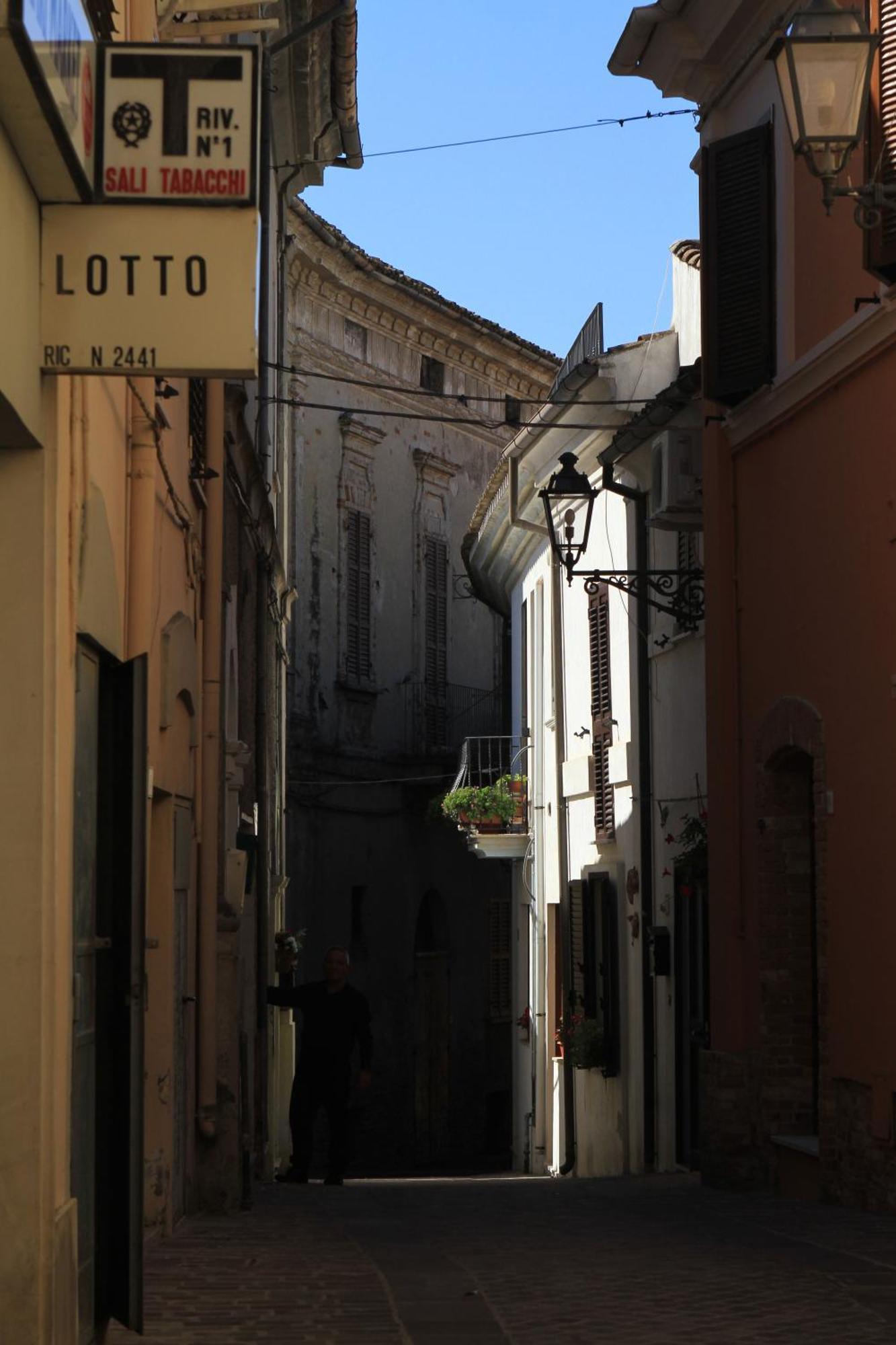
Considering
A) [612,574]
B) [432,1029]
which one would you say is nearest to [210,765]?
[612,574]

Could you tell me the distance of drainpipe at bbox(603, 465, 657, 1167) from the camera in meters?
17.4

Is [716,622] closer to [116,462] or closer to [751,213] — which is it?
[751,213]

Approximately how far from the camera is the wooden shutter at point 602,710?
63.3 feet

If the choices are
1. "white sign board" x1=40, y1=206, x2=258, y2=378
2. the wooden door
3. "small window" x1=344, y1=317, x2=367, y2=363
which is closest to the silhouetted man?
the wooden door

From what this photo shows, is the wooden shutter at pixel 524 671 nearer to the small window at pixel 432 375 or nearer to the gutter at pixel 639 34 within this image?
the small window at pixel 432 375

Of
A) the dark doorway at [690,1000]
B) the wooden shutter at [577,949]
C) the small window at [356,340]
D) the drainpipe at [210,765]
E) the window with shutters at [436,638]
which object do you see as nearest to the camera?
the drainpipe at [210,765]

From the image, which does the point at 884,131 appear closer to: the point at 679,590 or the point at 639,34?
the point at 639,34

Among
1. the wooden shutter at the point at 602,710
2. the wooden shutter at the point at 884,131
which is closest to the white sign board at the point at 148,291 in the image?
the wooden shutter at the point at 884,131

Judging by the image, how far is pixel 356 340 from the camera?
28.2 m

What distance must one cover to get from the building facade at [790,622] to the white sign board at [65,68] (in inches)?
224

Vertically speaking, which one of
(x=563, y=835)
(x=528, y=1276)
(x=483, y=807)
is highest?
(x=483, y=807)

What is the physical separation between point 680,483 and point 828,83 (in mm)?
6577

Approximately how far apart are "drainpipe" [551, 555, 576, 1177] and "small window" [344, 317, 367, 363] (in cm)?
703

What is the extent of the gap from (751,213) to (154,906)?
253 inches
